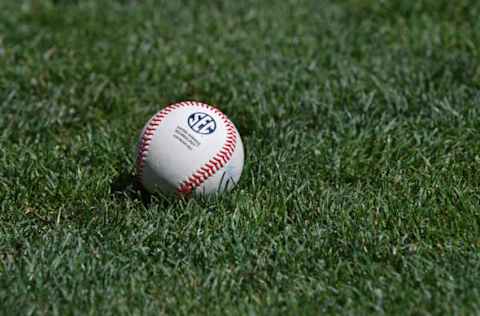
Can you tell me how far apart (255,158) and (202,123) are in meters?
0.65

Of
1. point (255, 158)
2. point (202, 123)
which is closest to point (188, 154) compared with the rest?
point (202, 123)

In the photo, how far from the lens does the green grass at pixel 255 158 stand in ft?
13.3

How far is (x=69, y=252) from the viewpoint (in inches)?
169

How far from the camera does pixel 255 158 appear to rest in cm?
523

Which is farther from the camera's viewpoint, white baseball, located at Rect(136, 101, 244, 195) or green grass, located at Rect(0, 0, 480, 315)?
white baseball, located at Rect(136, 101, 244, 195)

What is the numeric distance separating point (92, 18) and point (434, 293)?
4.34 m

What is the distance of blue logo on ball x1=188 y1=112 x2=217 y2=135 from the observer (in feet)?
15.2

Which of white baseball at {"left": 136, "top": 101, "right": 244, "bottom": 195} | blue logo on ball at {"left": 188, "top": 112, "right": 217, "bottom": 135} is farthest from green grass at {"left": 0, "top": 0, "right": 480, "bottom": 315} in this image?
blue logo on ball at {"left": 188, "top": 112, "right": 217, "bottom": 135}

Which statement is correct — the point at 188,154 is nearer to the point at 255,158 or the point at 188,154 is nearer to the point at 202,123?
the point at 202,123

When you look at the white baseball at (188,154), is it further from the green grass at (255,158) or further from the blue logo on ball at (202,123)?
the green grass at (255,158)

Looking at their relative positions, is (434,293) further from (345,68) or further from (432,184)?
(345,68)

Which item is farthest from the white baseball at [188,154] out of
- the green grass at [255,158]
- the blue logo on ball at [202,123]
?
the green grass at [255,158]

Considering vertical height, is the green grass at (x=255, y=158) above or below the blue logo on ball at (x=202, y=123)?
below

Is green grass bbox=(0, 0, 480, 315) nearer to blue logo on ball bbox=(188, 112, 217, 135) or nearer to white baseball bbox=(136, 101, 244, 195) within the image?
white baseball bbox=(136, 101, 244, 195)
